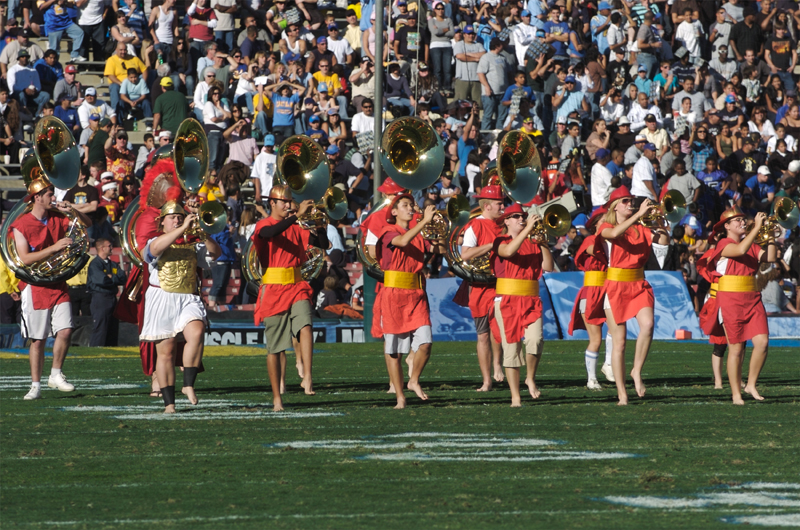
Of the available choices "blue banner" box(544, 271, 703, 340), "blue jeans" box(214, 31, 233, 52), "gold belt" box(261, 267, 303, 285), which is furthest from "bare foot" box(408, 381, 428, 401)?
"blue jeans" box(214, 31, 233, 52)

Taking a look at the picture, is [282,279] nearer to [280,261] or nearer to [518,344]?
[280,261]

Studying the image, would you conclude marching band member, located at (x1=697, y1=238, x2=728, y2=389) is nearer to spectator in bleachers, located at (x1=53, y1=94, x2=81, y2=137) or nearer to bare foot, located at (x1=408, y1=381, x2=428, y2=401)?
bare foot, located at (x1=408, y1=381, x2=428, y2=401)

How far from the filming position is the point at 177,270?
998cm

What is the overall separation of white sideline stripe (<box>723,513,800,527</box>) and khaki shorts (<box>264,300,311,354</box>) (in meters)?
5.16

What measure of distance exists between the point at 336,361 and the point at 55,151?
496cm

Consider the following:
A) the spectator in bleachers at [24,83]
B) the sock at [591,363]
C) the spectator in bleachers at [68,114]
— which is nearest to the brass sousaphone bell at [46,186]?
the sock at [591,363]

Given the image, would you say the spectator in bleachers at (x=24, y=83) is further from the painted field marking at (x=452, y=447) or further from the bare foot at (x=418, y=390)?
the painted field marking at (x=452, y=447)

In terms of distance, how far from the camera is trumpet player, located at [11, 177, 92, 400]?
1116 centimetres

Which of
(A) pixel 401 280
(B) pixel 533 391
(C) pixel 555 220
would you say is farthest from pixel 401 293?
(C) pixel 555 220

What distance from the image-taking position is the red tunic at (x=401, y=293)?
33.8ft

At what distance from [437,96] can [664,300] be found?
6286 mm

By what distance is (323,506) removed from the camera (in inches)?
240

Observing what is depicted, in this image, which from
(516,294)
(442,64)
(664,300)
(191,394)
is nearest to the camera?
(191,394)

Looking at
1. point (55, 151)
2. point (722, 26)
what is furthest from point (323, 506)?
point (722, 26)
